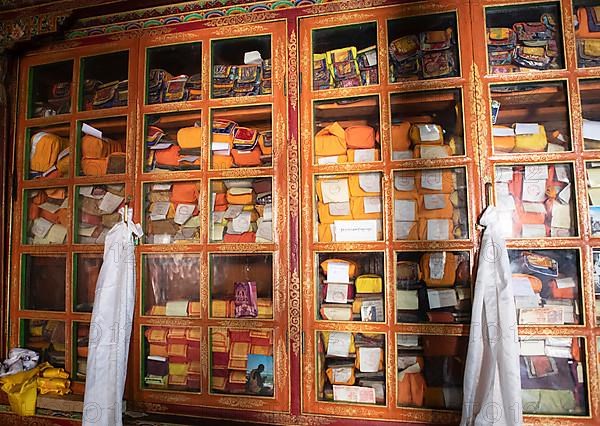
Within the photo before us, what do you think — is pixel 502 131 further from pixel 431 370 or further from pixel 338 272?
pixel 431 370

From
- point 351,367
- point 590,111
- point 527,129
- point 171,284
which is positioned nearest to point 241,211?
point 171,284

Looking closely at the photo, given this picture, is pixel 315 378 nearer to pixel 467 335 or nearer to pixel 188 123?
pixel 467 335

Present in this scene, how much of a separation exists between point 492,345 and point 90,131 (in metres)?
2.16

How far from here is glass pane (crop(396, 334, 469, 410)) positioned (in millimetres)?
1807

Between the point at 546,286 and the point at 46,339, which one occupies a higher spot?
the point at 546,286

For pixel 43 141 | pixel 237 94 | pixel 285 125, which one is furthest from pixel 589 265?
pixel 43 141

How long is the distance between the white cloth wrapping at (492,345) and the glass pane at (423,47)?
26.7 inches

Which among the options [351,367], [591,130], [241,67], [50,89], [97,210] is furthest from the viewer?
[50,89]

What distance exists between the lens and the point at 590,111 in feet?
5.96

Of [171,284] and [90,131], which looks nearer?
[171,284]

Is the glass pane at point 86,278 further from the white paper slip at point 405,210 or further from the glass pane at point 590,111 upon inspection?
the glass pane at point 590,111

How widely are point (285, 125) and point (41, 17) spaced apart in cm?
145

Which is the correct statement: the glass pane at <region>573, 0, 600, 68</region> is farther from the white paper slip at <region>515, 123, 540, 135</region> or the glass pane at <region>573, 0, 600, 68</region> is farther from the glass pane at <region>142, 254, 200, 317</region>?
the glass pane at <region>142, 254, 200, 317</region>

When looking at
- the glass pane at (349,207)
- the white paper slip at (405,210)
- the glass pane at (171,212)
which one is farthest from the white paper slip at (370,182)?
the glass pane at (171,212)
